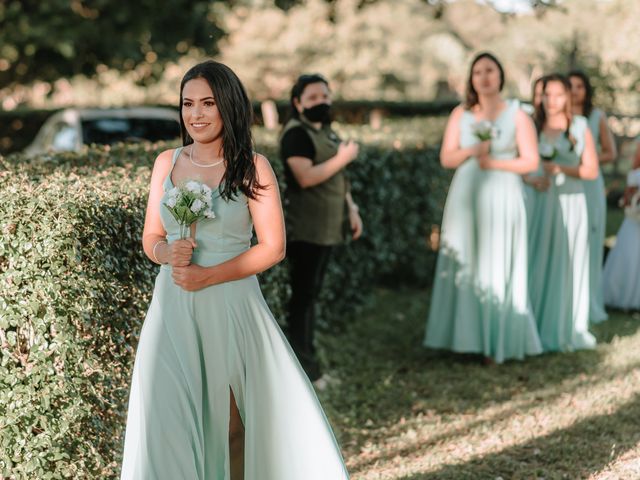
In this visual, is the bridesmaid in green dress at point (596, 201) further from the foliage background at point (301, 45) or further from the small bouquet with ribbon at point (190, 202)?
the small bouquet with ribbon at point (190, 202)

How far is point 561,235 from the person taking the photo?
8.22 meters

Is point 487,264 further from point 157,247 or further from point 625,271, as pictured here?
point 157,247

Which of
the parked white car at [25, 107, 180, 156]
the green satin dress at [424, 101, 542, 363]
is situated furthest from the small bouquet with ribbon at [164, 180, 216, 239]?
the parked white car at [25, 107, 180, 156]

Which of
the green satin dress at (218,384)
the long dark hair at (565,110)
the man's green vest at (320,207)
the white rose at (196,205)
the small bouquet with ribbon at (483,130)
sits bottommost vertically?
the green satin dress at (218,384)

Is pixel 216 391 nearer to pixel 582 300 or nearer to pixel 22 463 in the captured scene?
pixel 22 463

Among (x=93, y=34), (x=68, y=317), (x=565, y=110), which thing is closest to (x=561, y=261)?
(x=565, y=110)

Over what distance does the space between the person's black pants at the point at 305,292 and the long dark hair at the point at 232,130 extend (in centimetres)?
304

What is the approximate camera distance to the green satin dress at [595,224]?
8.93 m

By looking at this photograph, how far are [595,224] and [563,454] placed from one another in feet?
13.3

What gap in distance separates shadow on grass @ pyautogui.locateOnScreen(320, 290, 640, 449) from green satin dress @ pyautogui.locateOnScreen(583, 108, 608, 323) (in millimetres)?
259

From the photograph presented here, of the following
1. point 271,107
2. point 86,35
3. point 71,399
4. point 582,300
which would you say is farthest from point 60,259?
point 271,107

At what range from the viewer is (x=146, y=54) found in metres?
17.1

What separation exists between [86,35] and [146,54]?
2397 mm

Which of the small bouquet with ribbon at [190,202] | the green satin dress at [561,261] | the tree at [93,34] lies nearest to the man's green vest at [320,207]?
the green satin dress at [561,261]
